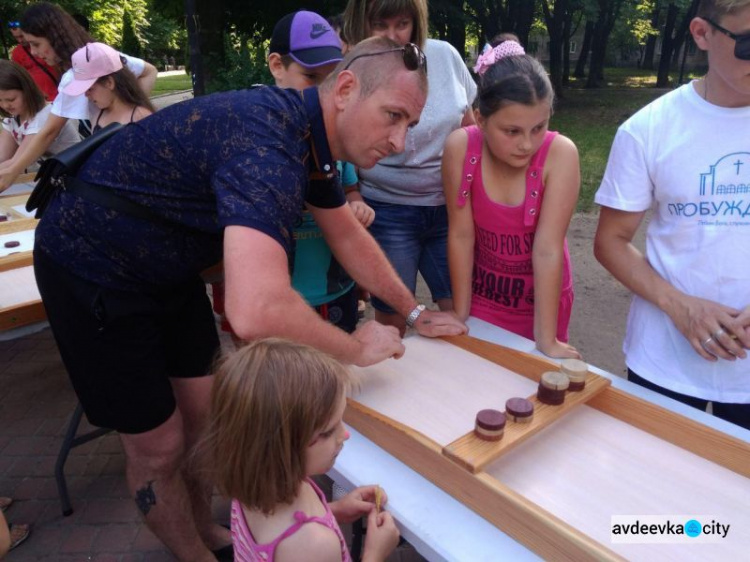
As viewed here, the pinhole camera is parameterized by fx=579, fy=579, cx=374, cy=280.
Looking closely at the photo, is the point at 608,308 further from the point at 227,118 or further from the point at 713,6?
the point at 227,118

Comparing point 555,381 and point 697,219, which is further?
point 697,219

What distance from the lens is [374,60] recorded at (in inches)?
54.9

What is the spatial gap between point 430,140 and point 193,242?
117 centimetres

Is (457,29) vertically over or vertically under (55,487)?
over

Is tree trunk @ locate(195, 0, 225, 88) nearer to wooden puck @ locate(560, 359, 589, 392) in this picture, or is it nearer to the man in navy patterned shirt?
the man in navy patterned shirt

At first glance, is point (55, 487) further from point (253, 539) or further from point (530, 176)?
point (530, 176)

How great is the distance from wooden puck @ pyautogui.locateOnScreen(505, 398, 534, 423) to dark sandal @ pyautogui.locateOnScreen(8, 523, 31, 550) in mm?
2154

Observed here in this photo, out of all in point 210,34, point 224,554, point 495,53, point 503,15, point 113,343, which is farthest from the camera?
point 503,15

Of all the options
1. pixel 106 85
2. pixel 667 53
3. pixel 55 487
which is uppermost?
pixel 667 53

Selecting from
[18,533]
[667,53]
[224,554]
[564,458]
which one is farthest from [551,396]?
[667,53]

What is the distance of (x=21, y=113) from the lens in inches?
147

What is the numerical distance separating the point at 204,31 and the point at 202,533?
10.2 meters

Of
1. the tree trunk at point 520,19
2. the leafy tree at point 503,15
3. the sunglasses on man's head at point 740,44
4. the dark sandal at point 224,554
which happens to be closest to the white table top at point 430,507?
the sunglasses on man's head at point 740,44

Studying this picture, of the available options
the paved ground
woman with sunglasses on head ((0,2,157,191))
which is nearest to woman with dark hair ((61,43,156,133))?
woman with sunglasses on head ((0,2,157,191))
